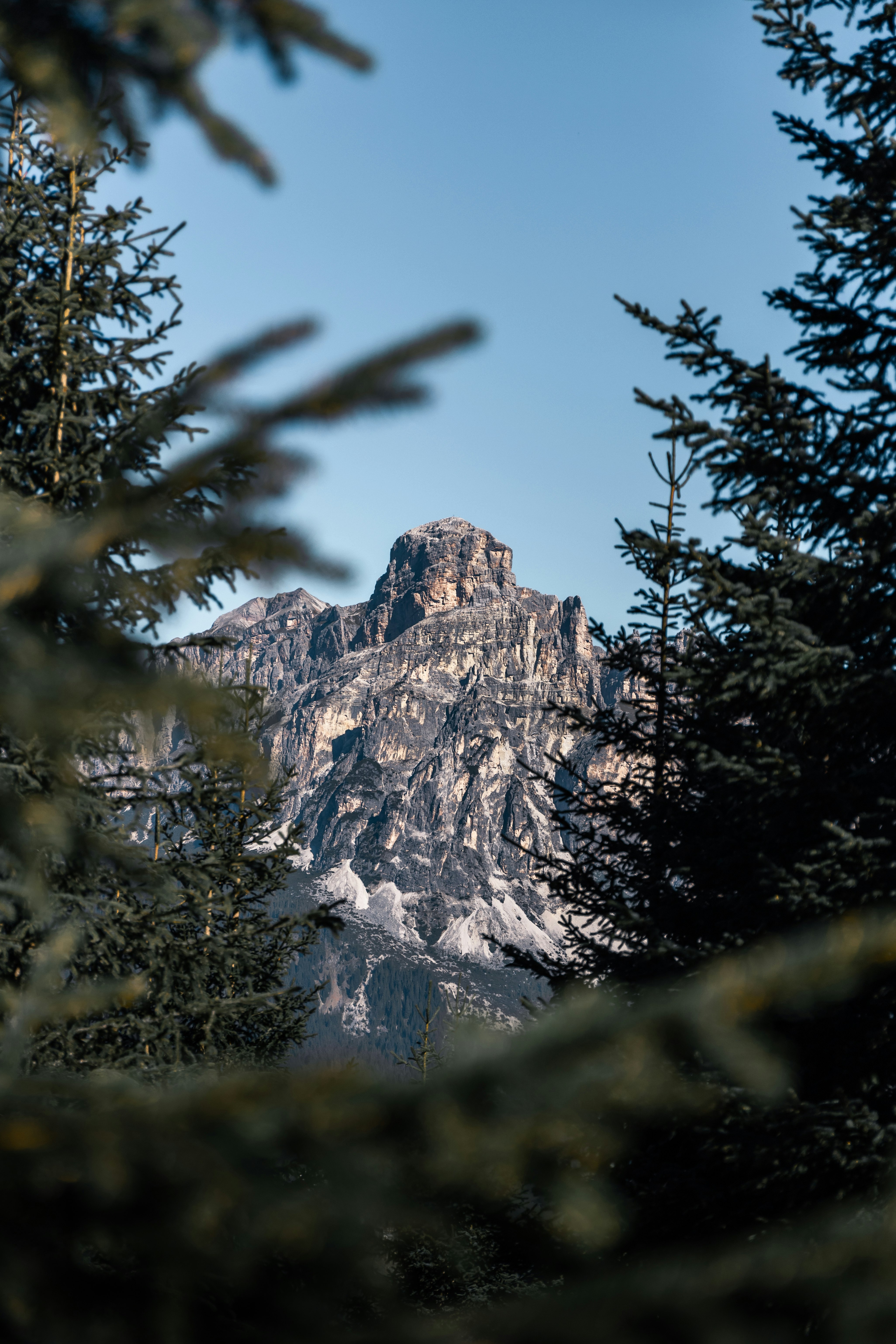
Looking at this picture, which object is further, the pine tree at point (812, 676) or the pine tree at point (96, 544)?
the pine tree at point (812, 676)

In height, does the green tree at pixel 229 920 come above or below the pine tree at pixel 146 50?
below

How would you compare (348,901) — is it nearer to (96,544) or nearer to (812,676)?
(812,676)

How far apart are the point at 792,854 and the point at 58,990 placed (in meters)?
5.05

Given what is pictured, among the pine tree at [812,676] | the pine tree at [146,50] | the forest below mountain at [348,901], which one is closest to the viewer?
the forest below mountain at [348,901]

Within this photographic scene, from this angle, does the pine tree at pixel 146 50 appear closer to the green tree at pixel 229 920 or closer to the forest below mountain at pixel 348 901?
the forest below mountain at pixel 348 901

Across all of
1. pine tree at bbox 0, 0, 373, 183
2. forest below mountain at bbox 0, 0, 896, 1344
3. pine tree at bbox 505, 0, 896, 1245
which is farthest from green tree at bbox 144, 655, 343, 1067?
pine tree at bbox 505, 0, 896, 1245

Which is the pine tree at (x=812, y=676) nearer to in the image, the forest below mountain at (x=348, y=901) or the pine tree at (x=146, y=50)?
the forest below mountain at (x=348, y=901)

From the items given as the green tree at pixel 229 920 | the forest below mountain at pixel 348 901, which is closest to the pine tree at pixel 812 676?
the forest below mountain at pixel 348 901

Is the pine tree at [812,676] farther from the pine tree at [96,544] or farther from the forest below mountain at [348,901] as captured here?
the pine tree at [96,544]

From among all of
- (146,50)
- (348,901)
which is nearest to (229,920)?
(348,901)

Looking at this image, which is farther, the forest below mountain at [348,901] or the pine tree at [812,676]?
the pine tree at [812,676]

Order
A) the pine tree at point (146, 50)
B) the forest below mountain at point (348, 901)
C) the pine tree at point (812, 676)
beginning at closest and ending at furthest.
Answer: the forest below mountain at point (348, 901)
the pine tree at point (146, 50)
the pine tree at point (812, 676)

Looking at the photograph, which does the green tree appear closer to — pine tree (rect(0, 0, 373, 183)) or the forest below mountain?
the forest below mountain

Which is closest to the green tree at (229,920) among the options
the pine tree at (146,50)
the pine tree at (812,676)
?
the pine tree at (146,50)
